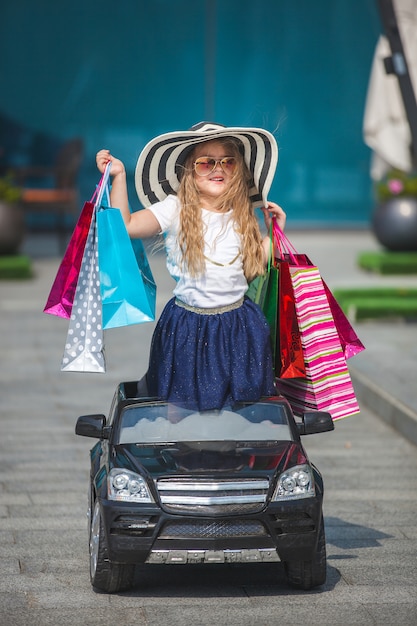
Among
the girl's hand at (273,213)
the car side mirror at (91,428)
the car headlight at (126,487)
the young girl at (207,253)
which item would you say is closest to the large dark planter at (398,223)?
the girl's hand at (273,213)

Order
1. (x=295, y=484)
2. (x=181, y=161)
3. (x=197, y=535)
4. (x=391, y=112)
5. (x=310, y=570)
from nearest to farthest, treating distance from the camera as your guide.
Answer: (x=197, y=535)
(x=295, y=484)
(x=310, y=570)
(x=181, y=161)
(x=391, y=112)

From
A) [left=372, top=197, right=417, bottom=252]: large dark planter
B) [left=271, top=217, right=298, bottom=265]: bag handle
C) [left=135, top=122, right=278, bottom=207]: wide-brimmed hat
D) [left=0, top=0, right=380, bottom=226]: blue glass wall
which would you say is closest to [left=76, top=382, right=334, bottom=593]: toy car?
[left=271, top=217, right=298, bottom=265]: bag handle

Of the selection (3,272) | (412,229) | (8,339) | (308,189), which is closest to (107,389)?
(8,339)

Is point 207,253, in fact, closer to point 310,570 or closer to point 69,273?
point 69,273

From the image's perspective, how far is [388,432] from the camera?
889cm

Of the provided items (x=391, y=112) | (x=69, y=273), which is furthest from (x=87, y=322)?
(x=391, y=112)

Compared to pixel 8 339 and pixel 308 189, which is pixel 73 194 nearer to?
pixel 308 189

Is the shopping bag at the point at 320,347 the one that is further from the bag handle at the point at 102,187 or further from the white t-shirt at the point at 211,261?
the bag handle at the point at 102,187

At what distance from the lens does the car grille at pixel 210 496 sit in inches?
201

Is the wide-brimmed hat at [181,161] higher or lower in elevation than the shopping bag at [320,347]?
higher

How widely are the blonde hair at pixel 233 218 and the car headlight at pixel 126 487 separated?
3.26ft

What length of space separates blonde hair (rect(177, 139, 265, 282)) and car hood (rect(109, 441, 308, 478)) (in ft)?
2.68

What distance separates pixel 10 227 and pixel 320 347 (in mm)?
11344

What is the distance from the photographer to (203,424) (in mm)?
5492
